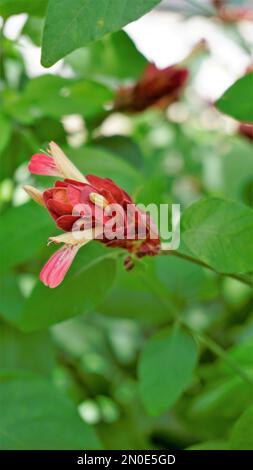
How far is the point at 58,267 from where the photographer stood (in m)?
0.49

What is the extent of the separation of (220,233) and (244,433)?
14cm

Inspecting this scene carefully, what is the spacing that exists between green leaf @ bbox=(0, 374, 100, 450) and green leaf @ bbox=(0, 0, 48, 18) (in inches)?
11.2

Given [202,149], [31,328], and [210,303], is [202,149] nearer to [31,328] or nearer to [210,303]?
[210,303]

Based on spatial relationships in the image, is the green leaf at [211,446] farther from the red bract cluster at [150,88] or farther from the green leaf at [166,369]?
the red bract cluster at [150,88]

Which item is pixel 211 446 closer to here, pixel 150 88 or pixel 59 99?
pixel 59 99

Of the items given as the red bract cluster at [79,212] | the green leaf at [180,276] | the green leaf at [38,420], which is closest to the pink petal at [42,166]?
the red bract cluster at [79,212]

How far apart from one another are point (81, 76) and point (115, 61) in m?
0.06

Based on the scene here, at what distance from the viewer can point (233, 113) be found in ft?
2.04

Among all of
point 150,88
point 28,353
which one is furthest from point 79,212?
point 150,88

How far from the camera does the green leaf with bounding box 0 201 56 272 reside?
663mm

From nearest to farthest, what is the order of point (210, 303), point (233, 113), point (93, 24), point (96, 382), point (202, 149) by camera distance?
point (93, 24) → point (233, 113) → point (96, 382) → point (210, 303) → point (202, 149)

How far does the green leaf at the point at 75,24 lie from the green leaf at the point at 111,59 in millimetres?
251
